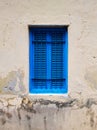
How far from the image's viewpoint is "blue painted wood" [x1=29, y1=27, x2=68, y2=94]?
284 inches

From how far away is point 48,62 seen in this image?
7219 millimetres

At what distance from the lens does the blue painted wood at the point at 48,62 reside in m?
7.21

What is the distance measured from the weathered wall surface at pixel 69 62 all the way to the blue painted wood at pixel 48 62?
0.58ft

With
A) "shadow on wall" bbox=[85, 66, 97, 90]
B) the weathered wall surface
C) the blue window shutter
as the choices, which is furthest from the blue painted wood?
"shadow on wall" bbox=[85, 66, 97, 90]

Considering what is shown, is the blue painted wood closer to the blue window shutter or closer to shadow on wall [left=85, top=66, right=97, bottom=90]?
the blue window shutter

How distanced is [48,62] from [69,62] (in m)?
0.38

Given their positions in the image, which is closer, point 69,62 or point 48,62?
point 69,62

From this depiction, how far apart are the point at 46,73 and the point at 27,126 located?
962 mm

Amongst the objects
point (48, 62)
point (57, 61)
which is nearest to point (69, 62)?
point (57, 61)

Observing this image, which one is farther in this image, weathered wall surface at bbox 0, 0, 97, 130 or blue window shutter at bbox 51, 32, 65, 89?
blue window shutter at bbox 51, 32, 65, 89

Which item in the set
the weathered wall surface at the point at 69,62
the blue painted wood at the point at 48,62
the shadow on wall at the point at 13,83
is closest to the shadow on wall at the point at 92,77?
the weathered wall surface at the point at 69,62

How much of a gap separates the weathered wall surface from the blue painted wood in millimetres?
177

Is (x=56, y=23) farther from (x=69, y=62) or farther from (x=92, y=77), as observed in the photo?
(x=92, y=77)

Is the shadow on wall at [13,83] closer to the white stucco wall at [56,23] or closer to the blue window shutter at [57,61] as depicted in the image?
the white stucco wall at [56,23]
